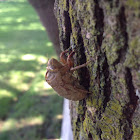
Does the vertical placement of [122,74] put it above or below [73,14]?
below

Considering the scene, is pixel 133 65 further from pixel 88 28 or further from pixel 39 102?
pixel 39 102

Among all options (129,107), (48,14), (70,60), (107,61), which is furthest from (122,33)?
(48,14)

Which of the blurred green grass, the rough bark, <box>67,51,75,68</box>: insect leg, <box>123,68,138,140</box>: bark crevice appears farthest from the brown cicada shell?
the blurred green grass

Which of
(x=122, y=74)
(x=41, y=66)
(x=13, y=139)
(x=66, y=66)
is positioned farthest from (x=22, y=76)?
(x=122, y=74)

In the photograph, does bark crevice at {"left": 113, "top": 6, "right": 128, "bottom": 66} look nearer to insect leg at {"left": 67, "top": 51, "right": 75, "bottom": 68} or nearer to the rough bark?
insect leg at {"left": 67, "top": 51, "right": 75, "bottom": 68}

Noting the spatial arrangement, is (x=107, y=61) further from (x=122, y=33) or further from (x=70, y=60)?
(x=70, y=60)
